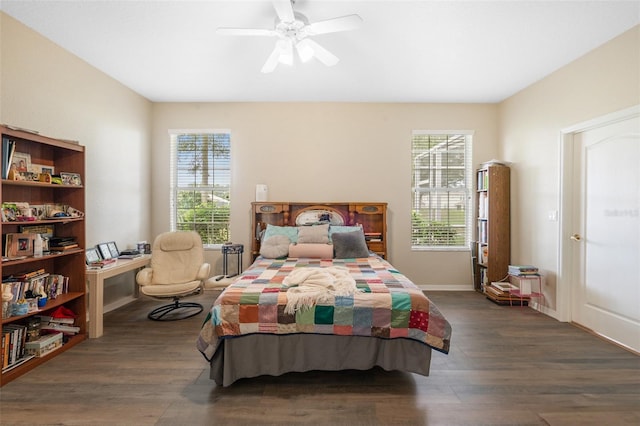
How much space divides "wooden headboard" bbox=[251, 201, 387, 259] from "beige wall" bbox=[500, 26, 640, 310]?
1.83 metres

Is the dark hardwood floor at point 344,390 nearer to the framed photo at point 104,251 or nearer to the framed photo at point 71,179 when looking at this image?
the framed photo at point 104,251

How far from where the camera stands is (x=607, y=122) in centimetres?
299

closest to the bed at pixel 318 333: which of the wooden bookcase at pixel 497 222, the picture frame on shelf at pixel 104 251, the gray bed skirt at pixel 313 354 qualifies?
the gray bed skirt at pixel 313 354

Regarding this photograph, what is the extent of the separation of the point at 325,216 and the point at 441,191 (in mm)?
1868

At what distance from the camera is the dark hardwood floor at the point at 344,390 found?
6.16 ft

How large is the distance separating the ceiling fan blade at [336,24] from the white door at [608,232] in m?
2.66

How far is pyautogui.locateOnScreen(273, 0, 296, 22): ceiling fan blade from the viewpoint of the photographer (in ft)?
6.89

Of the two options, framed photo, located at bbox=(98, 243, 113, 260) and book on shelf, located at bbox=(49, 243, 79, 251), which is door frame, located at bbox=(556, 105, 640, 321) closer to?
book on shelf, located at bbox=(49, 243, 79, 251)

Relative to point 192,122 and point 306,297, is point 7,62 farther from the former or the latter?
point 306,297

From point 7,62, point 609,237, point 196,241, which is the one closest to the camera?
point 7,62

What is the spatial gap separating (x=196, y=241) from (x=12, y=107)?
2.08 meters

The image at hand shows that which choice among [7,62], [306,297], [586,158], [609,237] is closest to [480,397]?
[306,297]

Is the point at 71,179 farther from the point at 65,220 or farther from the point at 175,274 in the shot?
the point at 175,274

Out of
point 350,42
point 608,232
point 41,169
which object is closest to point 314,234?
point 350,42
